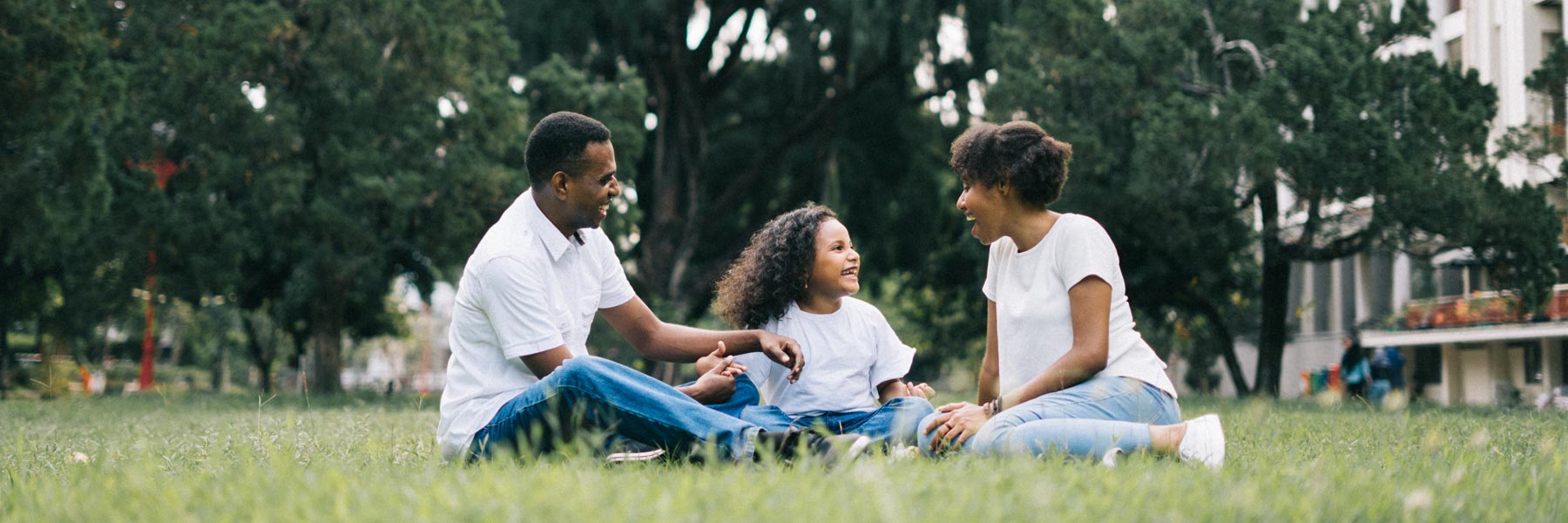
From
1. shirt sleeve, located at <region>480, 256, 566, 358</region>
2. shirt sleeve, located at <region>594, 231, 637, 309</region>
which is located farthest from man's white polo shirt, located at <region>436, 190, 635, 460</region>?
shirt sleeve, located at <region>594, 231, 637, 309</region>

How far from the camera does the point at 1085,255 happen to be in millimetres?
4828

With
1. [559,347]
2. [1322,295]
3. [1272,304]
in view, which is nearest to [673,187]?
[1272,304]

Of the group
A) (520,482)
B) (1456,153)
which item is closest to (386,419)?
(520,482)

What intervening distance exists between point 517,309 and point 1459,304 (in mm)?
32756

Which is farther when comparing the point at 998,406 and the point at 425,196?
the point at 425,196

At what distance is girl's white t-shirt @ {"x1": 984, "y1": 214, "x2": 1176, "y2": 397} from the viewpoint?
4.86 m

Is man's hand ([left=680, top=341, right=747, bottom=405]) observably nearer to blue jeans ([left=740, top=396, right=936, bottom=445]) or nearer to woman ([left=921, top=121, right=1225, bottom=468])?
blue jeans ([left=740, top=396, right=936, bottom=445])

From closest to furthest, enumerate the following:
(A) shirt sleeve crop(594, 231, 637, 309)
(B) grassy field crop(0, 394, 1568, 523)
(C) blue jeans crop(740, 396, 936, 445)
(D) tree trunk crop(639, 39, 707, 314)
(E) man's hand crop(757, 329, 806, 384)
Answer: (B) grassy field crop(0, 394, 1568, 523) < (C) blue jeans crop(740, 396, 936, 445) < (E) man's hand crop(757, 329, 806, 384) < (A) shirt sleeve crop(594, 231, 637, 309) < (D) tree trunk crop(639, 39, 707, 314)

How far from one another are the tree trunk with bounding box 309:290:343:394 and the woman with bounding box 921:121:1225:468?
17.5 metres

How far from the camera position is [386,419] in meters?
10.4

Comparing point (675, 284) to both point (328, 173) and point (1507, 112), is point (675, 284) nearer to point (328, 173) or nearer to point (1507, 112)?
point (328, 173)

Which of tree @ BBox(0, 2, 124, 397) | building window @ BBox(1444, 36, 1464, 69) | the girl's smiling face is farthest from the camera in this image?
building window @ BBox(1444, 36, 1464, 69)

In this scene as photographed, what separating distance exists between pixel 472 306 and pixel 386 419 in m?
5.99

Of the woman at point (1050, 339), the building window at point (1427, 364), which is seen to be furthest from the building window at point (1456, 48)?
the woman at point (1050, 339)
